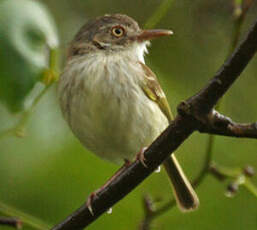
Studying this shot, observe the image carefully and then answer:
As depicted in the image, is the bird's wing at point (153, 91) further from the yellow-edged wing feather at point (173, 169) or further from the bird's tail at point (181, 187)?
the bird's tail at point (181, 187)

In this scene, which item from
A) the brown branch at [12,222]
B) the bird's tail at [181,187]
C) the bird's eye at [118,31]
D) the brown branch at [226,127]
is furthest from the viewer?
the bird's eye at [118,31]

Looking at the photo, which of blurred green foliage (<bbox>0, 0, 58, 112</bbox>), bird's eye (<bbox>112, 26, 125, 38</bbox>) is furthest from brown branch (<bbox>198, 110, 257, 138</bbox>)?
bird's eye (<bbox>112, 26, 125, 38</bbox>)

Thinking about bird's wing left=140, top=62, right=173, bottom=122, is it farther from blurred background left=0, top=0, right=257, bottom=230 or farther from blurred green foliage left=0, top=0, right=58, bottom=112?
blurred green foliage left=0, top=0, right=58, bottom=112

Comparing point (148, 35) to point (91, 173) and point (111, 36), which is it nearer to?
point (111, 36)

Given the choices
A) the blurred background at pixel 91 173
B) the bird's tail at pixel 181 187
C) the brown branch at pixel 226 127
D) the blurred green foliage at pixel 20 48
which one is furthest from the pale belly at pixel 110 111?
the brown branch at pixel 226 127

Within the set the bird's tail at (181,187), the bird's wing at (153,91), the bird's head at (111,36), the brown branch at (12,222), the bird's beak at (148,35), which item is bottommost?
the bird's tail at (181,187)

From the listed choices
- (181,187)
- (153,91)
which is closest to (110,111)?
(153,91)

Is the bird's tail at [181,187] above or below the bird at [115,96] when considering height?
below

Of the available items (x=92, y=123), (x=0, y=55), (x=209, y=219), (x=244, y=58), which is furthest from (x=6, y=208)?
(x=244, y=58)
